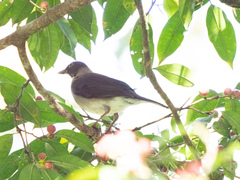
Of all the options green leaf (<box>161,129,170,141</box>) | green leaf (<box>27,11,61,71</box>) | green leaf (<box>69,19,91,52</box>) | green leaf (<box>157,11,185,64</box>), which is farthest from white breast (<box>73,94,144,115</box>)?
green leaf (<box>27,11,61,71</box>)

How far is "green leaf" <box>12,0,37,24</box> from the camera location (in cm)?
316

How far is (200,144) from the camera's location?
3.07m

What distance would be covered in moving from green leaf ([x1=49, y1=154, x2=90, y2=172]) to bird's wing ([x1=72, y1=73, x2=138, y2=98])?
78.4 inches

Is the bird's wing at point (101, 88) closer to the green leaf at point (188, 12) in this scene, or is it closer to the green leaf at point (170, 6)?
the green leaf at point (170, 6)

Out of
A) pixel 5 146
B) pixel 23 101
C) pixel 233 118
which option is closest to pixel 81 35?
pixel 23 101

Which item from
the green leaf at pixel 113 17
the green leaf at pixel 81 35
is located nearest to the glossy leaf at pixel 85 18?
the green leaf at pixel 113 17

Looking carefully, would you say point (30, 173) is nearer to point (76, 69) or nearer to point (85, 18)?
point (85, 18)

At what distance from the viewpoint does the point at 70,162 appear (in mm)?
2363

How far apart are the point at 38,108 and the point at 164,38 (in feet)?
3.93

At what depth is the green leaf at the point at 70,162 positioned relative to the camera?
7.66 ft

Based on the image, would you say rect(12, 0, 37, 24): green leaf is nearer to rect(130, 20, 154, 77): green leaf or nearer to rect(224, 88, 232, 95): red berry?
rect(130, 20, 154, 77): green leaf

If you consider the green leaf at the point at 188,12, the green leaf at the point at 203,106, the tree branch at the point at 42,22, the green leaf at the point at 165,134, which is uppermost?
the tree branch at the point at 42,22

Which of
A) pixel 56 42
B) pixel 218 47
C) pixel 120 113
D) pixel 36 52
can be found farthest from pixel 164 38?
pixel 120 113

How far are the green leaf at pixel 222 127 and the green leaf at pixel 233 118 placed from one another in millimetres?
179
